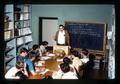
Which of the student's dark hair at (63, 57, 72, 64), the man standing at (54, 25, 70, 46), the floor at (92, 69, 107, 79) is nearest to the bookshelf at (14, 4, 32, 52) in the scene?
the man standing at (54, 25, 70, 46)

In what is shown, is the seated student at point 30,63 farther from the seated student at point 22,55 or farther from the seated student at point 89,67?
the seated student at point 89,67

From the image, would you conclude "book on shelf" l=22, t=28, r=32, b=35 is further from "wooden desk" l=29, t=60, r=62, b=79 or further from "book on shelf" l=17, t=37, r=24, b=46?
"wooden desk" l=29, t=60, r=62, b=79

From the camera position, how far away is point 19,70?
256cm

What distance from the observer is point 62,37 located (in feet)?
8.66

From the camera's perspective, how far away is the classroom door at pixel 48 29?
259 centimetres

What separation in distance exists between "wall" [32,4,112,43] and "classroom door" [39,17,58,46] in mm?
41

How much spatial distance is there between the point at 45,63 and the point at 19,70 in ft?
0.90

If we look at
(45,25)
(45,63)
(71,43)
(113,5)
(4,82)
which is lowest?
(4,82)

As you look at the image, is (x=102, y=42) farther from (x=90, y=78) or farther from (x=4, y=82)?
(x=4, y=82)

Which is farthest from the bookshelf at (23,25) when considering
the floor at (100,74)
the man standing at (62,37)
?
the floor at (100,74)

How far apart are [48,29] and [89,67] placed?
0.58 m

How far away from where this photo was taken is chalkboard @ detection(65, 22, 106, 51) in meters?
2.56

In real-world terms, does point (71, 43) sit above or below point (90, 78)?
above
